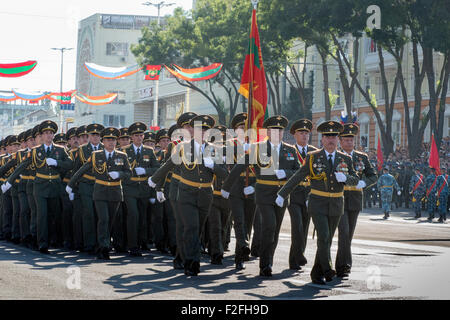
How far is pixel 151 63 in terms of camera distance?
49.5 meters

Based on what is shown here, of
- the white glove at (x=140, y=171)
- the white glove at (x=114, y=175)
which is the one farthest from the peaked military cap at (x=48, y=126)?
the white glove at (x=114, y=175)

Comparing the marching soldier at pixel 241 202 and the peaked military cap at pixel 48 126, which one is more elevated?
the peaked military cap at pixel 48 126

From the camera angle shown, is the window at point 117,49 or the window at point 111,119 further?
the window at point 117,49

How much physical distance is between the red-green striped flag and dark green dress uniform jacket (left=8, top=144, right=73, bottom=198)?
10.3 ft

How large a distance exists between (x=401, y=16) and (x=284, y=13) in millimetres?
6065

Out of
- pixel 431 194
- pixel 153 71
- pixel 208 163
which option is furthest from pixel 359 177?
pixel 153 71

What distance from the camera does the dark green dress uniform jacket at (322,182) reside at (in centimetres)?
1057

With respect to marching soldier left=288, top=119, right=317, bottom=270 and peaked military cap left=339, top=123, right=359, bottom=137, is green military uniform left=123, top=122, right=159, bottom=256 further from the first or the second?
peaked military cap left=339, top=123, right=359, bottom=137

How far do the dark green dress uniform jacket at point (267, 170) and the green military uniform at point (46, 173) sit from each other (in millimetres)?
4010

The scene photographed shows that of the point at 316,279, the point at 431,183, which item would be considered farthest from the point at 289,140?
the point at 316,279

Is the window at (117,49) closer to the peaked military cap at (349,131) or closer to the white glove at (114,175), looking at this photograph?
the white glove at (114,175)

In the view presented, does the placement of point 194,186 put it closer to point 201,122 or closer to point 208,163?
point 208,163

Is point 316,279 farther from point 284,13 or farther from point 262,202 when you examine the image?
point 284,13
